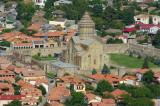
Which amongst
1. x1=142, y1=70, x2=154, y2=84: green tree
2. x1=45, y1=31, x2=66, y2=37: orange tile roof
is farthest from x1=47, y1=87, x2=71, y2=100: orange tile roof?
x1=45, y1=31, x2=66, y2=37: orange tile roof

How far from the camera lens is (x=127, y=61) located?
70812mm

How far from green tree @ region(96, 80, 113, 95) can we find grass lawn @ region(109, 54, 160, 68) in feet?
41.0

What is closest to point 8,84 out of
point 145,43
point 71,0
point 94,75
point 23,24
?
point 94,75

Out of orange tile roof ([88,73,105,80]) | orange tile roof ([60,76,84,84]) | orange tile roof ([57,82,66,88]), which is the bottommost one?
orange tile roof ([88,73,105,80])

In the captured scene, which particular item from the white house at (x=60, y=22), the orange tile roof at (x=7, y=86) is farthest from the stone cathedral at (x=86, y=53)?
the white house at (x=60, y=22)

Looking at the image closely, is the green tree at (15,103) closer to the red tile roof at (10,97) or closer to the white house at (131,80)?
the red tile roof at (10,97)

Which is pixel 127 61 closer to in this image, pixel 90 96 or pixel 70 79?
pixel 70 79

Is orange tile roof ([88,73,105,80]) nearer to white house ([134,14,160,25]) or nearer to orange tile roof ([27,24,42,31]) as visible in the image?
orange tile roof ([27,24,42,31])

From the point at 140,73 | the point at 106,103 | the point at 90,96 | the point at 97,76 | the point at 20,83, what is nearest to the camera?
the point at 106,103

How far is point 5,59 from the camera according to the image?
218ft

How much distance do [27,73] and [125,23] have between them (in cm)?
3717

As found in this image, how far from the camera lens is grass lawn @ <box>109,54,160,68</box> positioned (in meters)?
67.8

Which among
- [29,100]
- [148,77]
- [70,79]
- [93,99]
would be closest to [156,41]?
[148,77]

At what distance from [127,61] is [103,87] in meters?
16.7
